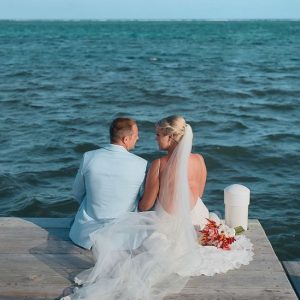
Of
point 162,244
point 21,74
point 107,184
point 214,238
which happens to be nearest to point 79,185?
point 107,184

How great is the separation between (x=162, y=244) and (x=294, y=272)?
3.85 ft

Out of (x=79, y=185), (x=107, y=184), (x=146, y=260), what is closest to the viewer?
(x=146, y=260)

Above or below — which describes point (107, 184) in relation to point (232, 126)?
above

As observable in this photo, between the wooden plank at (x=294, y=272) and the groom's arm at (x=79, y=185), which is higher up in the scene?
the groom's arm at (x=79, y=185)

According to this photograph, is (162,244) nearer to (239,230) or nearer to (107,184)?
(107,184)

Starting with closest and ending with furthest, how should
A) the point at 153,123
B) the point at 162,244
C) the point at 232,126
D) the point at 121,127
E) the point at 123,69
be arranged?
1. the point at 162,244
2. the point at 121,127
3. the point at 232,126
4. the point at 153,123
5. the point at 123,69

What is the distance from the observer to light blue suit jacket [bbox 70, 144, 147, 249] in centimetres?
460

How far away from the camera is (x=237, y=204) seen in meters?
5.14

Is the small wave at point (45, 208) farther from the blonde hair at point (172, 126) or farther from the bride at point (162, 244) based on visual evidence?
the blonde hair at point (172, 126)

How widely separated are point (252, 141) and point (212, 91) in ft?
26.3

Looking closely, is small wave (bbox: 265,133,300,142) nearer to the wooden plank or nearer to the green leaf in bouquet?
the green leaf in bouquet

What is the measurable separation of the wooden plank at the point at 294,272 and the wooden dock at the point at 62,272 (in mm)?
188

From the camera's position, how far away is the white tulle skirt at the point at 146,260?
3979mm

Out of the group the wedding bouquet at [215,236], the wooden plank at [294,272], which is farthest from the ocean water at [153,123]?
the wedding bouquet at [215,236]
